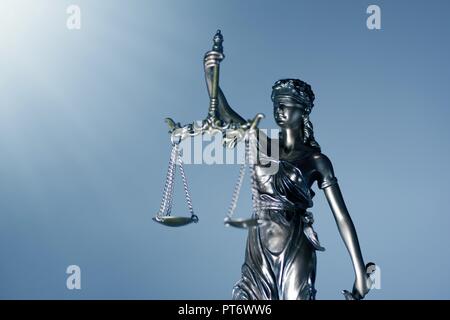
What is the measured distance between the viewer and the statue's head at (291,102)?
274 centimetres

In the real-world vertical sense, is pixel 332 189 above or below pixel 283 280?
above

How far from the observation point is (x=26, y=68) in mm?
4031

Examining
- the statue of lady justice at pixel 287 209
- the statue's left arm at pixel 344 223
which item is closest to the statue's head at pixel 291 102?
the statue of lady justice at pixel 287 209

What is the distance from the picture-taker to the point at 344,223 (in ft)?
8.71

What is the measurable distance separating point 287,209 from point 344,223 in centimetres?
21

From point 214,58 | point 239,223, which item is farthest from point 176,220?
point 214,58

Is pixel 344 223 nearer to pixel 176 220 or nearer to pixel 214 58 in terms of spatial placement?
pixel 176 220

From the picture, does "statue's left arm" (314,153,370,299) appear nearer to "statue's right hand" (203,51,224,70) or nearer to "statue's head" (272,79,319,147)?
"statue's head" (272,79,319,147)

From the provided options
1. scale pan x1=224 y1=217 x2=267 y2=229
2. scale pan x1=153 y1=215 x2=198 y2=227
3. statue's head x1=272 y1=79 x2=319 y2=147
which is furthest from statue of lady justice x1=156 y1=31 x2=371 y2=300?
scale pan x1=153 y1=215 x2=198 y2=227

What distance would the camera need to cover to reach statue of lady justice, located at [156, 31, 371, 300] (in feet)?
8.48
